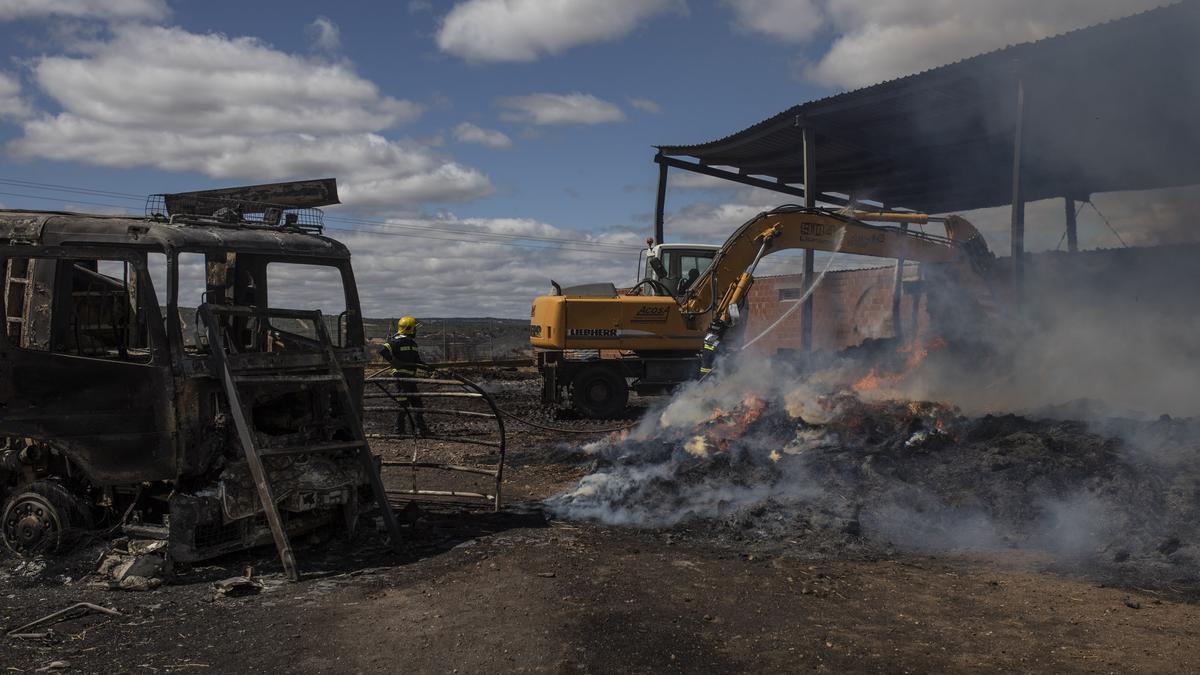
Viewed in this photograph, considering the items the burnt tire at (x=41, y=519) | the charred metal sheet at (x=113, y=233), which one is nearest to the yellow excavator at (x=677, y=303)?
the charred metal sheet at (x=113, y=233)

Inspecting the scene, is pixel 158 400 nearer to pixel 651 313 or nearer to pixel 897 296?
pixel 651 313

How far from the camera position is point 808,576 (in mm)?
6086

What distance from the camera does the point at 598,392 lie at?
15305 millimetres

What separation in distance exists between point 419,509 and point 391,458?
3.69 meters

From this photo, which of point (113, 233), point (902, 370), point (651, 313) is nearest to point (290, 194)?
point (113, 233)

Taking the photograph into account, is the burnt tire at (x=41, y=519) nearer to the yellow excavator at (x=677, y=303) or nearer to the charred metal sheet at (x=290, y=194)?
the charred metal sheet at (x=290, y=194)

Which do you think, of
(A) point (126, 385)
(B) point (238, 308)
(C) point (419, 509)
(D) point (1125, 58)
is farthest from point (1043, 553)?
(D) point (1125, 58)

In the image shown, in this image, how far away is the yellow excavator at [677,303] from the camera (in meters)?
12.4

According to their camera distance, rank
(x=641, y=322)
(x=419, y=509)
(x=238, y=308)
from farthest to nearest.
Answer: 1. (x=641, y=322)
2. (x=419, y=509)
3. (x=238, y=308)

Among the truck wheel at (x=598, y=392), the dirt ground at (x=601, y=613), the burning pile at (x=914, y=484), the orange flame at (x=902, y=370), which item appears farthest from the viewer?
the truck wheel at (x=598, y=392)

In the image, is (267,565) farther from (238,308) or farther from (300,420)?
(238,308)

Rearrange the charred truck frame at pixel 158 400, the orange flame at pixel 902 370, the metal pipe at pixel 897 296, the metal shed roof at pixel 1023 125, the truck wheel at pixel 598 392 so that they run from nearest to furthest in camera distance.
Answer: the charred truck frame at pixel 158 400 < the metal shed roof at pixel 1023 125 < the orange flame at pixel 902 370 < the truck wheel at pixel 598 392 < the metal pipe at pixel 897 296

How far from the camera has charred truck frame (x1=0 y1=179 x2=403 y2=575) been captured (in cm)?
599

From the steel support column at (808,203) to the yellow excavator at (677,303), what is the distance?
2129 millimetres
